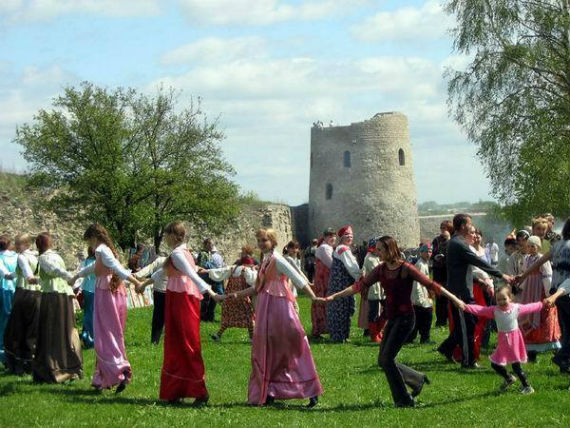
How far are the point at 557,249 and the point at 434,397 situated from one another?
213cm

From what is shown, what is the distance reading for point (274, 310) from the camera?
11.1m

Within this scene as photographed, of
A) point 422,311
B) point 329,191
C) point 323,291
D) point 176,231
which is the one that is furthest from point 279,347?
point 329,191

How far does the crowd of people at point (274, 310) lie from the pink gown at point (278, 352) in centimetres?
1

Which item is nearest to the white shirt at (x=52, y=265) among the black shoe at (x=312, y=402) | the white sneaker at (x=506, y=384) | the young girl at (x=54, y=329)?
the young girl at (x=54, y=329)

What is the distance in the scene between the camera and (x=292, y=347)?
10992 millimetres

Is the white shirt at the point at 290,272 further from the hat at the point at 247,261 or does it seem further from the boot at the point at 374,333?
the boot at the point at 374,333

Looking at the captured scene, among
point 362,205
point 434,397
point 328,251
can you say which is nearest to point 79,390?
point 434,397

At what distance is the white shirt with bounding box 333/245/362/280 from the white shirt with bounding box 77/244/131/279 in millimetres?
5771

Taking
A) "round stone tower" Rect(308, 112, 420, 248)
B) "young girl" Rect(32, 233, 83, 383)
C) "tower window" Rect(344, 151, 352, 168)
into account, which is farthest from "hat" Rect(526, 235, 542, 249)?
"tower window" Rect(344, 151, 352, 168)

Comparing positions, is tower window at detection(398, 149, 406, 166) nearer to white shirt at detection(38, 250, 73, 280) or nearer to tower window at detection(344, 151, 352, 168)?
tower window at detection(344, 151, 352, 168)

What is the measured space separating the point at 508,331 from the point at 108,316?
4.29 m

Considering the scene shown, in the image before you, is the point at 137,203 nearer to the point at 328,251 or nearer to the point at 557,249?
the point at 328,251

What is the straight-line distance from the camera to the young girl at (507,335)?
442 inches

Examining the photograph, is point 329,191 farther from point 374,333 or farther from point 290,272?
point 290,272
